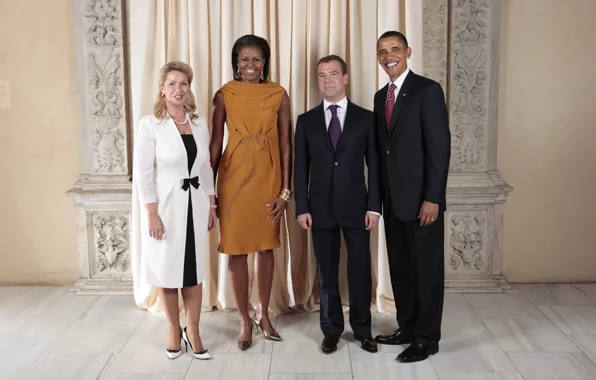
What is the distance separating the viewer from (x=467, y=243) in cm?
441

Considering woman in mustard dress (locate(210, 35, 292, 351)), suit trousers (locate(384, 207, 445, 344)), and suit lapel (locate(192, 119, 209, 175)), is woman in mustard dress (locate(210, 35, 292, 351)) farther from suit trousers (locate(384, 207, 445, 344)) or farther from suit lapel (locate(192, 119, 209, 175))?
suit trousers (locate(384, 207, 445, 344))

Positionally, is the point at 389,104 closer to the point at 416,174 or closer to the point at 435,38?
the point at 416,174

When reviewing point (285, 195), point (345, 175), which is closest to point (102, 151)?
point (285, 195)

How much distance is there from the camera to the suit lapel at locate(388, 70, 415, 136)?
3.29 m

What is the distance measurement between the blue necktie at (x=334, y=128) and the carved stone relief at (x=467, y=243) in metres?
1.28

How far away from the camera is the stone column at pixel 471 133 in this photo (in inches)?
166

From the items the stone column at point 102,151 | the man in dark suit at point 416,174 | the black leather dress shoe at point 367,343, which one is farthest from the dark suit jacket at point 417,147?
the stone column at point 102,151

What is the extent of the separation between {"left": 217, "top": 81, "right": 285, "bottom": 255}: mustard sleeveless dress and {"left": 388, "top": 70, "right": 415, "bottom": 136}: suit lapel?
25.6 inches

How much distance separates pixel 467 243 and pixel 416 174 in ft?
4.41

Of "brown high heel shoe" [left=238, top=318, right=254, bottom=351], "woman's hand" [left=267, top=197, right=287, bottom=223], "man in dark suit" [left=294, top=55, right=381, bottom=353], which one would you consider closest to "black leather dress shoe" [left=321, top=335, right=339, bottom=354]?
"man in dark suit" [left=294, top=55, right=381, bottom=353]

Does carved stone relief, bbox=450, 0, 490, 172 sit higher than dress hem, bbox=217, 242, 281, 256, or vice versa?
carved stone relief, bbox=450, 0, 490, 172

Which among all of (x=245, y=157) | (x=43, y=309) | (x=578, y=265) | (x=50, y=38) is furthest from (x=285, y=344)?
(x=50, y=38)

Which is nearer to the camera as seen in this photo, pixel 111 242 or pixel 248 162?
pixel 248 162

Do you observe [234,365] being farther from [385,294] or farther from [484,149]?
[484,149]
